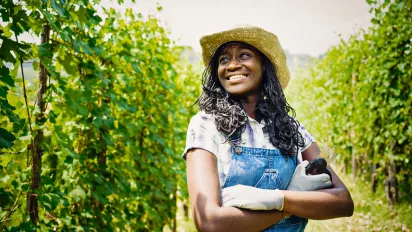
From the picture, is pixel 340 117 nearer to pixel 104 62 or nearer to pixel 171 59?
pixel 171 59

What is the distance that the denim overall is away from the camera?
1490mm

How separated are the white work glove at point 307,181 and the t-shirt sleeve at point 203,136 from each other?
390mm

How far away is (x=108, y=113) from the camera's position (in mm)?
2666

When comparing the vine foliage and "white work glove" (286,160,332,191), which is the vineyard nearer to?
the vine foliage

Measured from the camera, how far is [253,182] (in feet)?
4.95

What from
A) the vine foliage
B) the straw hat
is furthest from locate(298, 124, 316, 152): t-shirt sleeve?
the vine foliage

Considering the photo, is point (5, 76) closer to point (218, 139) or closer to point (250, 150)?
point (218, 139)

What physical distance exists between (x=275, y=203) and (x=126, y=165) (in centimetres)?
224

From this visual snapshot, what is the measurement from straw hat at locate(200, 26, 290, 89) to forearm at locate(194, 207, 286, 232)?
0.88m

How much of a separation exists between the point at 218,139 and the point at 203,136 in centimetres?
8

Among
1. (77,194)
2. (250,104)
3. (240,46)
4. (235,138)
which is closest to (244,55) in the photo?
(240,46)

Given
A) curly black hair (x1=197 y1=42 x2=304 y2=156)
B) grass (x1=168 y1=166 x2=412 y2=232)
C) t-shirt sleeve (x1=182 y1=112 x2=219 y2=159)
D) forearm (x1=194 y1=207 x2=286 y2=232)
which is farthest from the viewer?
grass (x1=168 y1=166 x2=412 y2=232)

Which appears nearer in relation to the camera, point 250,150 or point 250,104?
point 250,150

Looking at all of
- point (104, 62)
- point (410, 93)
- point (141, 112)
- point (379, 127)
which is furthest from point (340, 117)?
point (104, 62)
